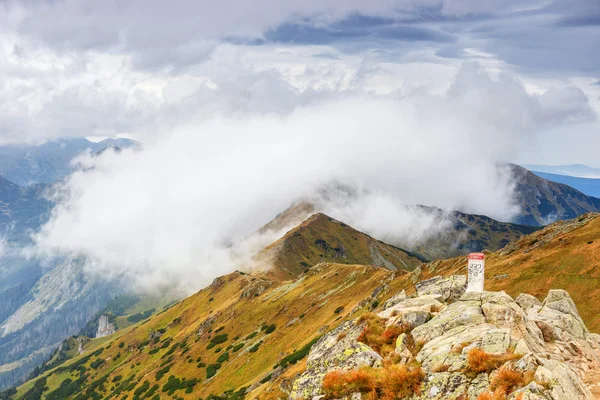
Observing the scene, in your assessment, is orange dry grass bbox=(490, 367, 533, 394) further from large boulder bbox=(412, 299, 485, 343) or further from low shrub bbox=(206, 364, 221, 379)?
low shrub bbox=(206, 364, 221, 379)

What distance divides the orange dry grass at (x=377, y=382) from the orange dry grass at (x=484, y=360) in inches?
117

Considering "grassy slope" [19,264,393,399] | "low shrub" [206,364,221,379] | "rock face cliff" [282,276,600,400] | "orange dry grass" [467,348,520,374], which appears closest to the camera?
"rock face cliff" [282,276,600,400]

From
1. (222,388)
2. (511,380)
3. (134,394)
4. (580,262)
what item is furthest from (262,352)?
(511,380)

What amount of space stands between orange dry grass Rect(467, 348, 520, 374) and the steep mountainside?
0.05 m

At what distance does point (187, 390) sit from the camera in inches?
3738

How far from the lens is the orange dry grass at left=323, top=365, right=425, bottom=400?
76.8ft

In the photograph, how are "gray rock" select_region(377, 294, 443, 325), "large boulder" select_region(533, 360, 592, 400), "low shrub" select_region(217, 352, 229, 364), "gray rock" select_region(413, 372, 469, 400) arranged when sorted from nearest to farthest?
1. "large boulder" select_region(533, 360, 592, 400)
2. "gray rock" select_region(413, 372, 469, 400)
3. "gray rock" select_region(377, 294, 443, 325)
4. "low shrub" select_region(217, 352, 229, 364)

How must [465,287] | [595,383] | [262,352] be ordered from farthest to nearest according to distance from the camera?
1. [262,352]
2. [465,287]
3. [595,383]

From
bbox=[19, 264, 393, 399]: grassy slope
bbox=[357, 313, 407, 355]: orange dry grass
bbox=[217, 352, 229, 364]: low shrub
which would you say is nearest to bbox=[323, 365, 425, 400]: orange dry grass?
bbox=[357, 313, 407, 355]: orange dry grass

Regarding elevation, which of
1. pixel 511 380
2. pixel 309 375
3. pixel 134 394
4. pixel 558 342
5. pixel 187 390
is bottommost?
pixel 134 394

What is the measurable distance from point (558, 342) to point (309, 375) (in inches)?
721

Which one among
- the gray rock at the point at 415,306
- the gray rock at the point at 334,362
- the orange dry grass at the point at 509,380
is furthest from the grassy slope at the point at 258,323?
the orange dry grass at the point at 509,380

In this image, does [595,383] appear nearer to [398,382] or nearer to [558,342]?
[558,342]

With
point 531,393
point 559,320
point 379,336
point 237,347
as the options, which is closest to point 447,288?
point 559,320
